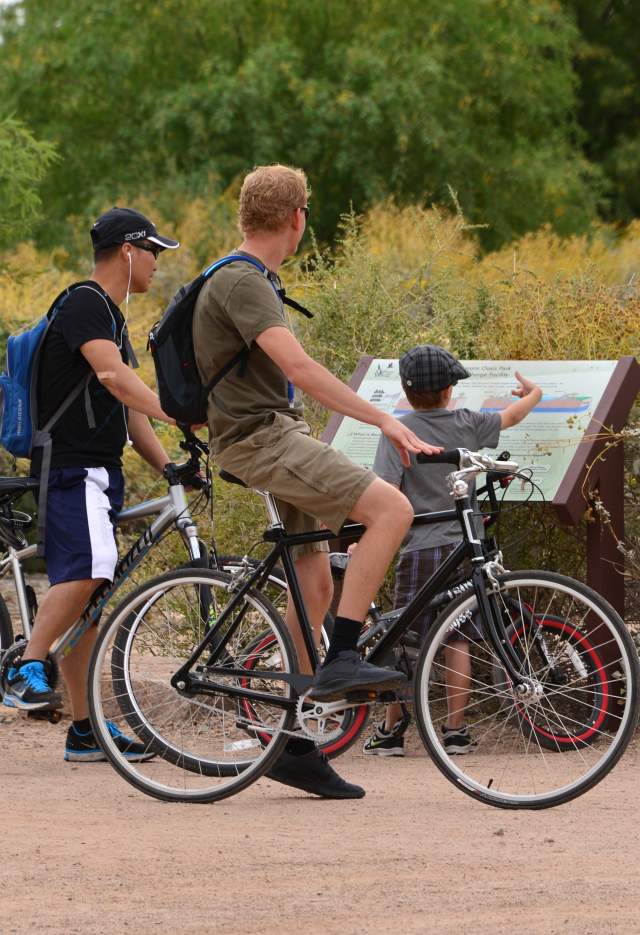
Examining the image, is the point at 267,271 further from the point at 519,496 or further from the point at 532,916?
the point at 532,916

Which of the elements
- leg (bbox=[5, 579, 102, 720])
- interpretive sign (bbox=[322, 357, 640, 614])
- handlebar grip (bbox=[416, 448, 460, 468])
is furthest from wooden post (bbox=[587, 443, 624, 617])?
leg (bbox=[5, 579, 102, 720])

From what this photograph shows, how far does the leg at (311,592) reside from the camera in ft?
16.1

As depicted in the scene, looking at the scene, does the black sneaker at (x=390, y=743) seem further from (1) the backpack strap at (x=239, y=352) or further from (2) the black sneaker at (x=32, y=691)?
(1) the backpack strap at (x=239, y=352)

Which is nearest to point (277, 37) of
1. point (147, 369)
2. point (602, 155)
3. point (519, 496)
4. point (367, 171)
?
point (367, 171)

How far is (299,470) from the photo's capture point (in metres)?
4.59

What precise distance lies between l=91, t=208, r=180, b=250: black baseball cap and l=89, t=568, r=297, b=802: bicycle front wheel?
4.29 ft

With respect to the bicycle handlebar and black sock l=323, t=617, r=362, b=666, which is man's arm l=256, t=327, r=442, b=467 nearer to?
the bicycle handlebar

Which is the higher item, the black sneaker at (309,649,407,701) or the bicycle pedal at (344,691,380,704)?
the black sneaker at (309,649,407,701)

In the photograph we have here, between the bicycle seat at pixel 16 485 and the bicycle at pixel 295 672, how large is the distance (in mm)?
684

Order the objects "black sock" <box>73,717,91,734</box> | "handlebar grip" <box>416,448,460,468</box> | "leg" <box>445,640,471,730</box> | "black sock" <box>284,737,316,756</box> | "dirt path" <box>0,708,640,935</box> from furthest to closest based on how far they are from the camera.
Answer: "black sock" <box>73,717,91,734</box> < "leg" <box>445,640,471,730</box> < "black sock" <box>284,737,316,756</box> < "handlebar grip" <box>416,448,460,468</box> < "dirt path" <box>0,708,640,935</box>

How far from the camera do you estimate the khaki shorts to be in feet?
14.9

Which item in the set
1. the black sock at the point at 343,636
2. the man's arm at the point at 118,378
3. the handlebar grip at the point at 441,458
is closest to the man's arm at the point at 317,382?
the handlebar grip at the point at 441,458

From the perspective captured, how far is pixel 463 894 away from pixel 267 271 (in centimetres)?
192

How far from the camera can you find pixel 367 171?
24.7 meters
